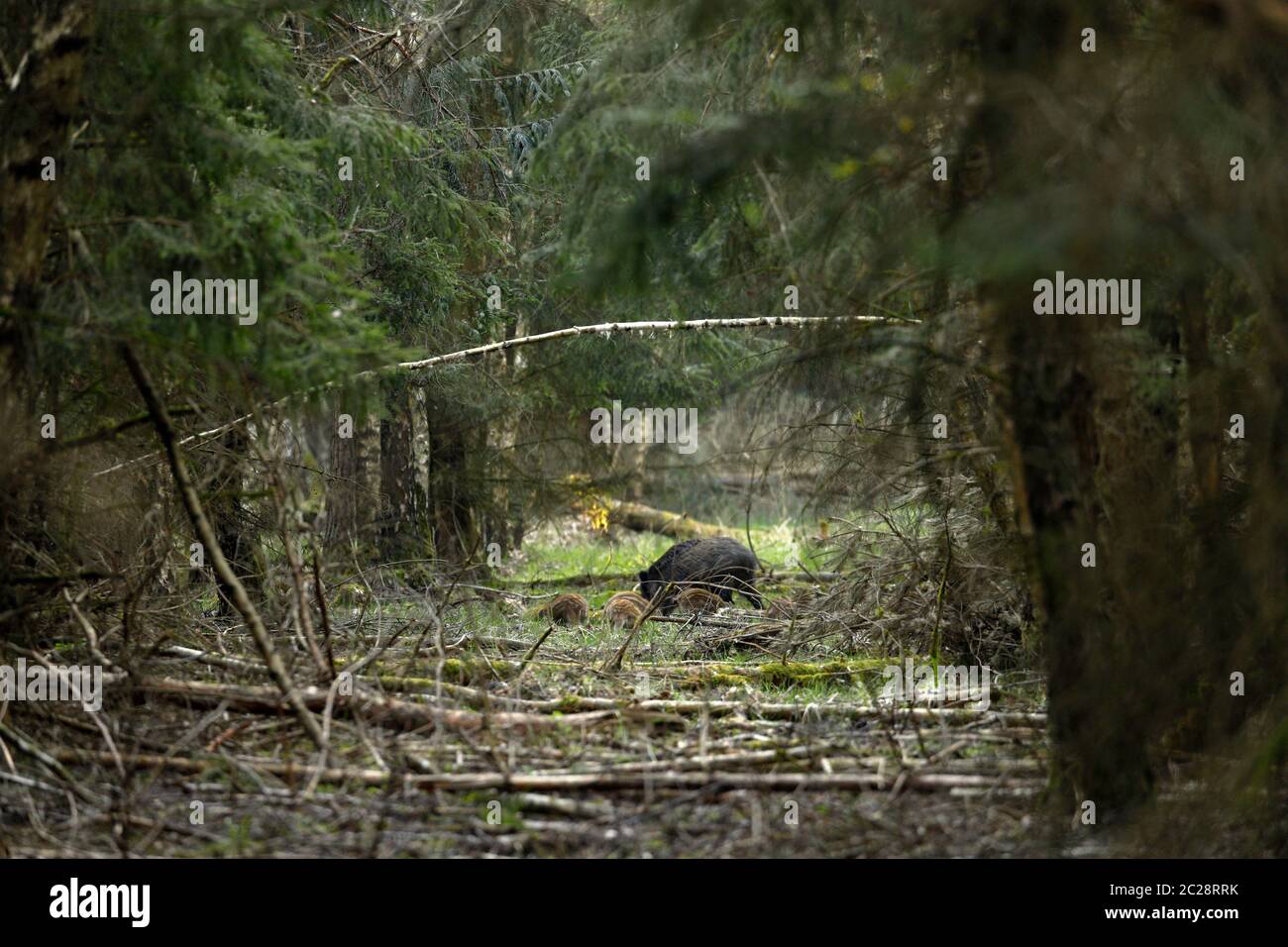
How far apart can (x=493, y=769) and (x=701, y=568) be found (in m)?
6.67

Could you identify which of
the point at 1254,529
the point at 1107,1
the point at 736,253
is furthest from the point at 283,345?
the point at 1254,529

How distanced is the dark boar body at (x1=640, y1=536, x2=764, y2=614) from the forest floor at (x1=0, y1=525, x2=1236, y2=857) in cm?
450

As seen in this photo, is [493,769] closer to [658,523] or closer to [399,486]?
[399,486]

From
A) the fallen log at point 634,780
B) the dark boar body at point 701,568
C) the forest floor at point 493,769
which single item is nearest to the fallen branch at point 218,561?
the forest floor at point 493,769

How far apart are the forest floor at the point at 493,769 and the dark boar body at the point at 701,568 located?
4.50 m

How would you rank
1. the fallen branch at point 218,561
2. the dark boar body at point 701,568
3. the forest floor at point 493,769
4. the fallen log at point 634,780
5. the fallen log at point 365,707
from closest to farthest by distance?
the forest floor at point 493,769 → the fallen log at point 634,780 → the fallen branch at point 218,561 → the fallen log at point 365,707 → the dark boar body at point 701,568

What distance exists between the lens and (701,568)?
1202 centimetres

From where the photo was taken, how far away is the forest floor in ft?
15.7

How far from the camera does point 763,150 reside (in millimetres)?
5074

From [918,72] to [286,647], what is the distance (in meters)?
4.71

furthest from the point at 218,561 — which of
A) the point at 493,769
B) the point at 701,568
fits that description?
the point at 701,568

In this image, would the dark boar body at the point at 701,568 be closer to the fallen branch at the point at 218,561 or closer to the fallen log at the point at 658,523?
the fallen log at the point at 658,523

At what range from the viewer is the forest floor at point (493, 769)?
15.7 feet
